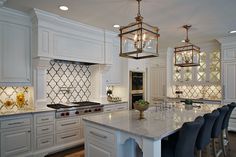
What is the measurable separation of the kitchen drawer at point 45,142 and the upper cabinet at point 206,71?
4.53 metres

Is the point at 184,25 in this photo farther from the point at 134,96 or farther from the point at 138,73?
the point at 134,96

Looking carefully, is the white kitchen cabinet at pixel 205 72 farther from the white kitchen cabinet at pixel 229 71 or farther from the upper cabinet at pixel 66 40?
the upper cabinet at pixel 66 40

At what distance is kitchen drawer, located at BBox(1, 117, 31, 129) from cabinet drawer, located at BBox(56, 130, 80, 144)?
65cm

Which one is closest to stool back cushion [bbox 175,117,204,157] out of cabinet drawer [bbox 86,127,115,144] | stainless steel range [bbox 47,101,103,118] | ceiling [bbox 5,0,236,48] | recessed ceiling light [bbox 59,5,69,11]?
cabinet drawer [bbox 86,127,115,144]

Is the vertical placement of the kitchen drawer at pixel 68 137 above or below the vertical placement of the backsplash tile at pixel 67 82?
below


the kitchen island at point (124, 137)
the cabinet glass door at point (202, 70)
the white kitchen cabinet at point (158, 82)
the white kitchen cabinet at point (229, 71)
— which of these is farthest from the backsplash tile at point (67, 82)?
the white kitchen cabinet at point (229, 71)

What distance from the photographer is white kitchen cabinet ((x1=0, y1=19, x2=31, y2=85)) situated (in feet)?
9.91

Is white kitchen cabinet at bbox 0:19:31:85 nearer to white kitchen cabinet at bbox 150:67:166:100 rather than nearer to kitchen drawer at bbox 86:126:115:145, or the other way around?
kitchen drawer at bbox 86:126:115:145

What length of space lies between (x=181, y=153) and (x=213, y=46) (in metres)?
4.55

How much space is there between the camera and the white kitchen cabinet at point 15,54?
9.91 feet

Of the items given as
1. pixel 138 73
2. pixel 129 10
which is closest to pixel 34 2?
pixel 129 10

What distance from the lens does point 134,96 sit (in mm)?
5246

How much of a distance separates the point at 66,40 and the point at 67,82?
3.35 feet

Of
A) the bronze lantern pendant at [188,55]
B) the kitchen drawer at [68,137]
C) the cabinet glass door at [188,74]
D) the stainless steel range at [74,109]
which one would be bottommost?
the kitchen drawer at [68,137]
